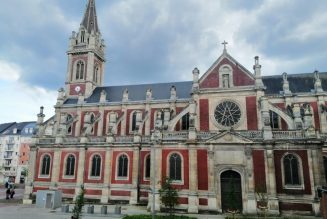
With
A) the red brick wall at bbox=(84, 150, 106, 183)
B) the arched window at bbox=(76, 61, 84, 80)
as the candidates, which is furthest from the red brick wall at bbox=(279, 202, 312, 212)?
the arched window at bbox=(76, 61, 84, 80)

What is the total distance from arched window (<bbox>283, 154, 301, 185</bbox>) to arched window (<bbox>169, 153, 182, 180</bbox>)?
11.0m

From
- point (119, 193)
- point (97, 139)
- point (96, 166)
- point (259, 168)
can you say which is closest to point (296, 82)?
point (259, 168)

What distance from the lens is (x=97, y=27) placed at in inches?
2253

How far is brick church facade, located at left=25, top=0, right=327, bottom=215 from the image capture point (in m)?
26.6

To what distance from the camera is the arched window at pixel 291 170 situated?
2639cm

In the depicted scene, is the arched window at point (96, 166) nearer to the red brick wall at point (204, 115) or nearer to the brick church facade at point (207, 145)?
the brick church facade at point (207, 145)

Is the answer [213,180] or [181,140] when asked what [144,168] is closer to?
[181,140]

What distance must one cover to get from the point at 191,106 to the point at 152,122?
1136cm

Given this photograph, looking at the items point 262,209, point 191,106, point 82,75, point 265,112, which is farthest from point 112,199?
point 82,75

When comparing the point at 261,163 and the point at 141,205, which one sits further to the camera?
the point at 141,205

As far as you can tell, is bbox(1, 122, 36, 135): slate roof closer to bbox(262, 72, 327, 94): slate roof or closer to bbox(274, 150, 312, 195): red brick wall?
bbox(262, 72, 327, 94): slate roof

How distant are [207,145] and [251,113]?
687cm

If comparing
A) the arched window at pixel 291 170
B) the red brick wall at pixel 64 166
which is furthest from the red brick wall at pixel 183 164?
the red brick wall at pixel 64 166

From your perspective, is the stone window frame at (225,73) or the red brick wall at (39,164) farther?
the red brick wall at (39,164)
